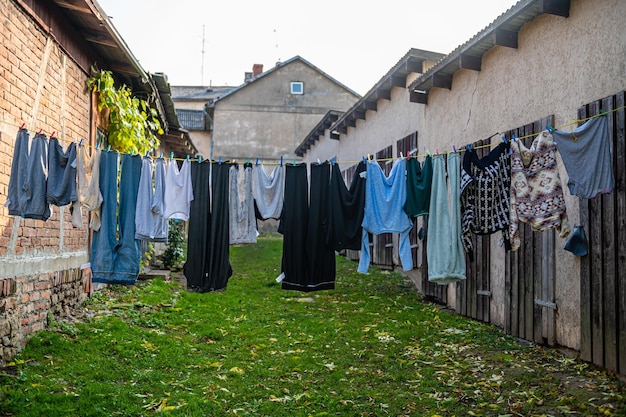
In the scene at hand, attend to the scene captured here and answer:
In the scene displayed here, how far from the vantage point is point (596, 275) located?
5.32m

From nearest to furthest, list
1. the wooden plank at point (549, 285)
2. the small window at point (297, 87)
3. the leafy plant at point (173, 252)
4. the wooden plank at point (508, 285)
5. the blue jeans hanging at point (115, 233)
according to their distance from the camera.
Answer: the blue jeans hanging at point (115, 233)
the wooden plank at point (549, 285)
the wooden plank at point (508, 285)
the leafy plant at point (173, 252)
the small window at point (297, 87)

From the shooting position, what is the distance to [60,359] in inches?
226

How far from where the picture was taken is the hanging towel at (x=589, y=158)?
446cm

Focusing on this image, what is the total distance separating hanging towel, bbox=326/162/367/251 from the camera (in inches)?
227

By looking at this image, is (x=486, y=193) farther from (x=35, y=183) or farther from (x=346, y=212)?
(x=35, y=183)

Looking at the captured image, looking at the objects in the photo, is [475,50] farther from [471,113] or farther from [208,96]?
[208,96]

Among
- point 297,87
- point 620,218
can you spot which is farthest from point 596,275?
point 297,87

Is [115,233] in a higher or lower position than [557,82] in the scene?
lower

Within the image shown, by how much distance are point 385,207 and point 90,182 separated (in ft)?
9.53

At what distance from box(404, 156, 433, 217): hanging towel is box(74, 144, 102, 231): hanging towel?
10.0 ft

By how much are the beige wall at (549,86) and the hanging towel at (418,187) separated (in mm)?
1491

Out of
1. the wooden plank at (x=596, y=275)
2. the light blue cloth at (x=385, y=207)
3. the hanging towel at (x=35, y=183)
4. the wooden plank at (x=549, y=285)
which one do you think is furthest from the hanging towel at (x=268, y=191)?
the wooden plank at (x=596, y=275)

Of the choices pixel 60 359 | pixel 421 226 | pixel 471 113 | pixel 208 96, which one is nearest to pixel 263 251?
pixel 421 226

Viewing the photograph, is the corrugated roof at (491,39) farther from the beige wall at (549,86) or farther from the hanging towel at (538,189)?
the hanging towel at (538,189)
